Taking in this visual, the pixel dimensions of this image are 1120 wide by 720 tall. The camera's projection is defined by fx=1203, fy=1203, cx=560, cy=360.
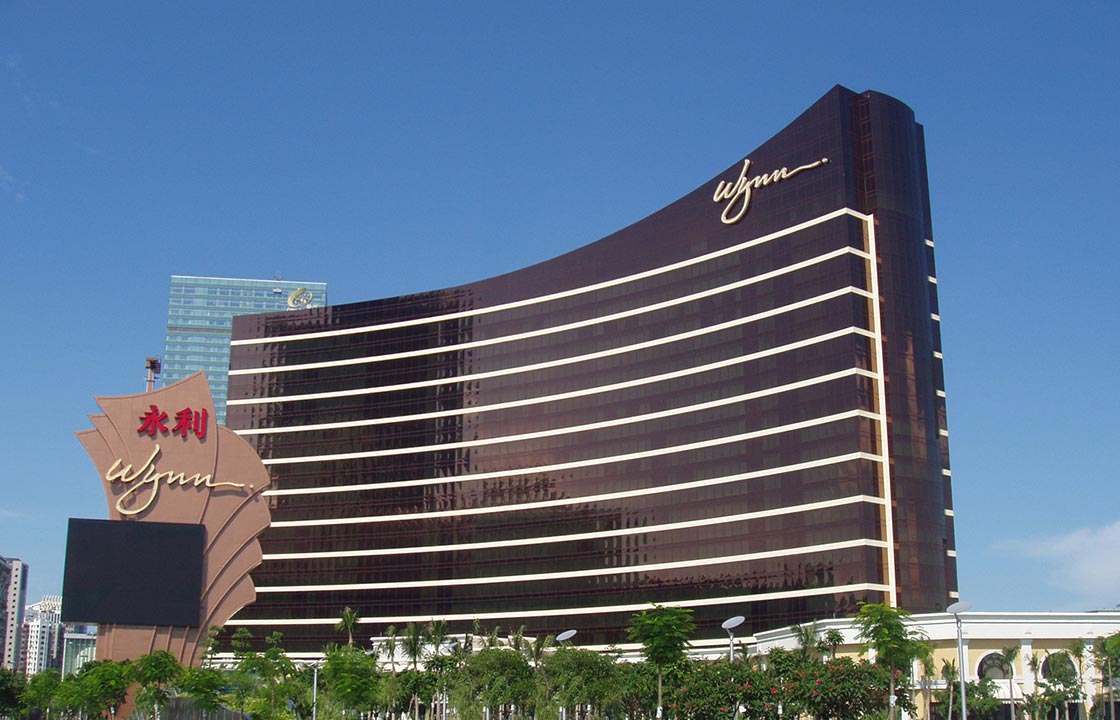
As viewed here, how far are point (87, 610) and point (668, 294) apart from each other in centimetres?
8210

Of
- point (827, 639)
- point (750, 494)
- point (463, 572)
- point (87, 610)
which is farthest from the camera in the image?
point (463, 572)

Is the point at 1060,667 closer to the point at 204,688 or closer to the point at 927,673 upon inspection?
the point at 927,673

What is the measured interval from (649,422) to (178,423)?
60397 millimetres

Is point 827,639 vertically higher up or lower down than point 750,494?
lower down

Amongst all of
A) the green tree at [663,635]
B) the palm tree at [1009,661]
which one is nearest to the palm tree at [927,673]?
the palm tree at [1009,661]

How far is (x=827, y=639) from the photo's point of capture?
115m

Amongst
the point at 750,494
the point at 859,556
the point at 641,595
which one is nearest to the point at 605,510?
the point at 641,595

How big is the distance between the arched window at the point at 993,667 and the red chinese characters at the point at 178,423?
98.0 m

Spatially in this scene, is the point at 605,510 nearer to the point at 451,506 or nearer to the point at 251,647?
the point at 451,506

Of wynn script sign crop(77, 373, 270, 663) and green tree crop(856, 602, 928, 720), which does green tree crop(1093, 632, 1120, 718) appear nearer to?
green tree crop(856, 602, 928, 720)

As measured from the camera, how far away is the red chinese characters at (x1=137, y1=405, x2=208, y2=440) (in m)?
154

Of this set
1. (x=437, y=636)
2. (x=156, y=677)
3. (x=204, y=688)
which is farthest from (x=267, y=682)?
(x=437, y=636)

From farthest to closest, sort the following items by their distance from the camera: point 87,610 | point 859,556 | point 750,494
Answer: point 87,610 < point 750,494 < point 859,556

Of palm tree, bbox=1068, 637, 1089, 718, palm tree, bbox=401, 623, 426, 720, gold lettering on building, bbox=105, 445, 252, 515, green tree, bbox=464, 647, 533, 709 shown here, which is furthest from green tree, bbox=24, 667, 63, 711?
palm tree, bbox=1068, 637, 1089, 718
